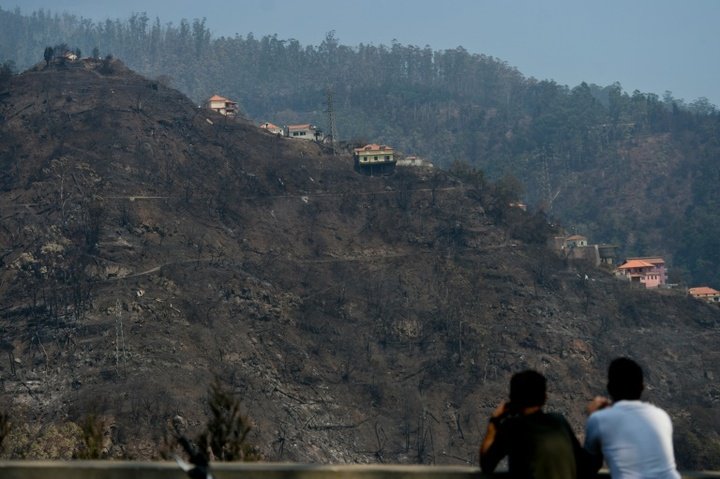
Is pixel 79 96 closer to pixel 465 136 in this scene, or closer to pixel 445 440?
pixel 445 440

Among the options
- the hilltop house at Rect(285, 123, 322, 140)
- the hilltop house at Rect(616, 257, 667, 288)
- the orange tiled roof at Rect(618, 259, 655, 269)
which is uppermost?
the hilltop house at Rect(285, 123, 322, 140)

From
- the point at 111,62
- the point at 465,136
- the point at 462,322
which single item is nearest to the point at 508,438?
the point at 462,322

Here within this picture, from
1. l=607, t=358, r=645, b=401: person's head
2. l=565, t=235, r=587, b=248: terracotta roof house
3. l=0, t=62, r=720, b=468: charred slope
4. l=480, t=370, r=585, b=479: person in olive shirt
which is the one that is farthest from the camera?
l=565, t=235, r=587, b=248: terracotta roof house

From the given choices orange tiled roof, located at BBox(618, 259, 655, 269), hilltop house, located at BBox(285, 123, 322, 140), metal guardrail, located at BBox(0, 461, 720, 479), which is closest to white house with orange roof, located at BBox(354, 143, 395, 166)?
hilltop house, located at BBox(285, 123, 322, 140)

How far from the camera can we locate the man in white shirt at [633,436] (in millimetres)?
4996

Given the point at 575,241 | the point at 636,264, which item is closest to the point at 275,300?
the point at 575,241

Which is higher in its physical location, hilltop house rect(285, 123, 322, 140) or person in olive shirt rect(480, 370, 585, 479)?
person in olive shirt rect(480, 370, 585, 479)

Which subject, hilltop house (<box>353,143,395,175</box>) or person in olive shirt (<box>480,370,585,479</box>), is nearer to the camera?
person in olive shirt (<box>480,370,585,479</box>)

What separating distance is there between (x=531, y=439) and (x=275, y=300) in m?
50.6

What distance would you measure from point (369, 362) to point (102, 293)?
14.2 meters

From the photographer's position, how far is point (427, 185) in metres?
71.9

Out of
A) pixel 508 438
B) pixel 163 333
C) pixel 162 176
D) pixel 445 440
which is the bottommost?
pixel 445 440

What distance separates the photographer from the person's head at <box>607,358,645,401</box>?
5.11 meters

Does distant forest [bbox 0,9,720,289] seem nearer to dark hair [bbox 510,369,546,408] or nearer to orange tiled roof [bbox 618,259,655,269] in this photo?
orange tiled roof [bbox 618,259,655,269]
